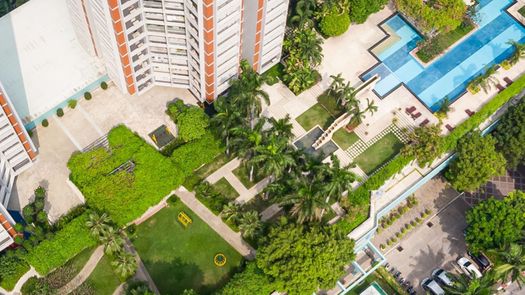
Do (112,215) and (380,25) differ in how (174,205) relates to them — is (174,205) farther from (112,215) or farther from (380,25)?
(380,25)

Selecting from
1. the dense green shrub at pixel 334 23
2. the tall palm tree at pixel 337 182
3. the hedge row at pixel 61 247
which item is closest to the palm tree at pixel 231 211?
the tall palm tree at pixel 337 182

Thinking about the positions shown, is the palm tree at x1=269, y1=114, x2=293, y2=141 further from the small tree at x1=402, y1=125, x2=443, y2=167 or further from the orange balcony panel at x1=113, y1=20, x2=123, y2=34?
the orange balcony panel at x1=113, y1=20, x2=123, y2=34

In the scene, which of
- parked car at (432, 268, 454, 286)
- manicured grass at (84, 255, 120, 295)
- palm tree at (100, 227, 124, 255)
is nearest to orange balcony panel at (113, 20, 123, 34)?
palm tree at (100, 227, 124, 255)

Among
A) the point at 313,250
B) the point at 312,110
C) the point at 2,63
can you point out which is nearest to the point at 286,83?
the point at 312,110

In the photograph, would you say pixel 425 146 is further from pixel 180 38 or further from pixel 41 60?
pixel 41 60

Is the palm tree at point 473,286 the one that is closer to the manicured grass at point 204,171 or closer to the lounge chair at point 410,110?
the lounge chair at point 410,110

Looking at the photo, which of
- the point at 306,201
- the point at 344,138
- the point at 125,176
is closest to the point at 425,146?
the point at 344,138
